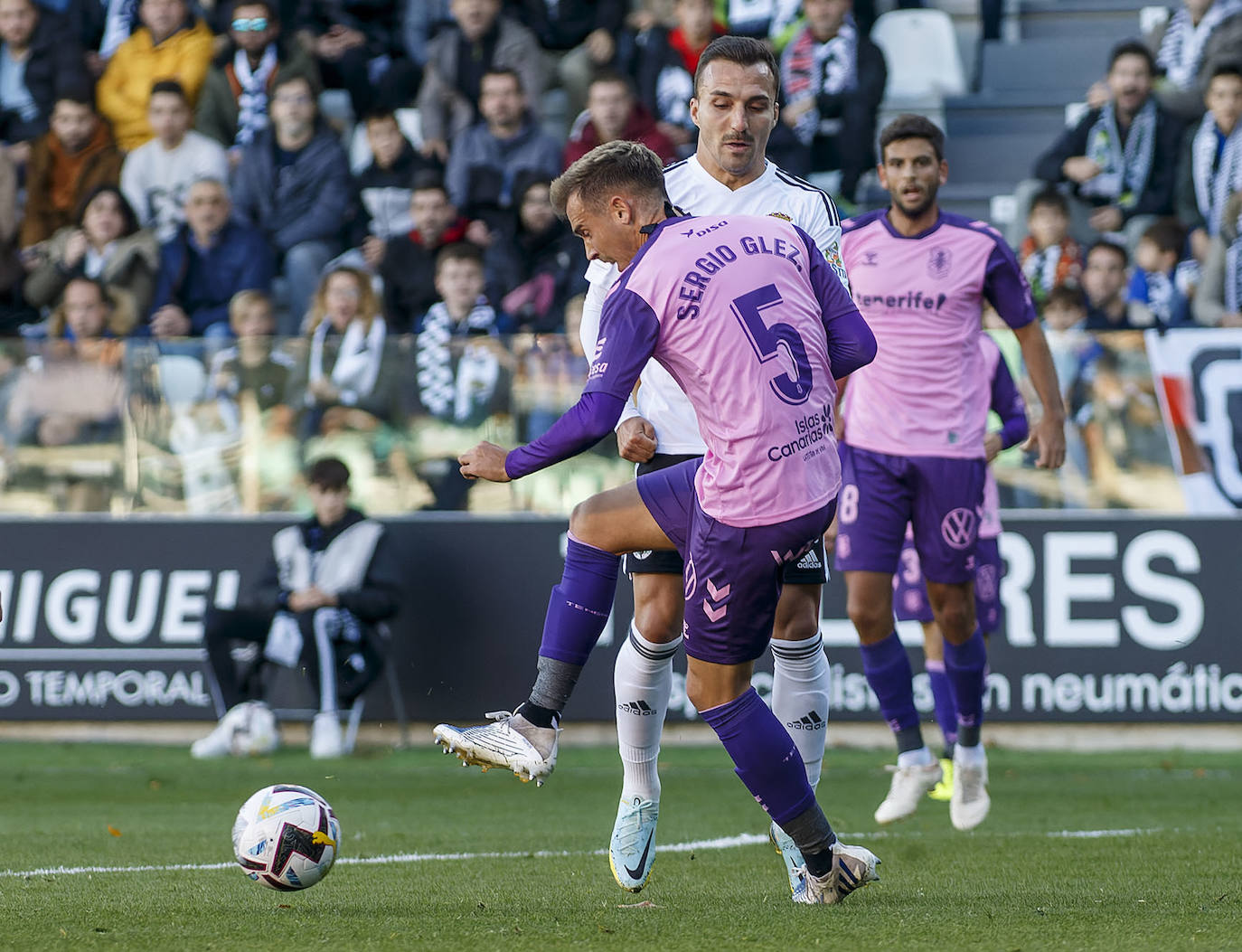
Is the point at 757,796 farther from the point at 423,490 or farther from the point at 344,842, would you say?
the point at 423,490

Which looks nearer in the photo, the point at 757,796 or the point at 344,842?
the point at 757,796

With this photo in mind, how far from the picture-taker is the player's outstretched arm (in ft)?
22.5

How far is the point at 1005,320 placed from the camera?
23.0ft

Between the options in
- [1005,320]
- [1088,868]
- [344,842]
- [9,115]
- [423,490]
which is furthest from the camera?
[9,115]

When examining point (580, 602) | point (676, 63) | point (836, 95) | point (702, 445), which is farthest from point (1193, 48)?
point (580, 602)

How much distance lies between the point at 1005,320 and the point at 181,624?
5637 millimetres

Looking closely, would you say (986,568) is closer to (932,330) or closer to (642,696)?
(932,330)

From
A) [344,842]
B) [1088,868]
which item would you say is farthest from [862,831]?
[344,842]

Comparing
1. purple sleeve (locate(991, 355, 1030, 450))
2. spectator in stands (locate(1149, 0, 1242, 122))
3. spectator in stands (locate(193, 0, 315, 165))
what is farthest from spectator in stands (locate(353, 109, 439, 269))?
purple sleeve (locate(991, 355, 1030, 450))

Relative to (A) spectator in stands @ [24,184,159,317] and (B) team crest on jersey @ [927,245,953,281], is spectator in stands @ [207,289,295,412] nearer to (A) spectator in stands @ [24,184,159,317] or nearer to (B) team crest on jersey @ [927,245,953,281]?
(A) spectator in stands @ [24,184,159,317]

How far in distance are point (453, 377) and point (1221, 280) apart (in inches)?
189

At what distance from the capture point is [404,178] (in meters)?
13.4

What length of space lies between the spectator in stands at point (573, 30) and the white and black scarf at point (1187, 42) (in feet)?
13.6

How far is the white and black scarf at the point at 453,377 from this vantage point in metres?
10.4
